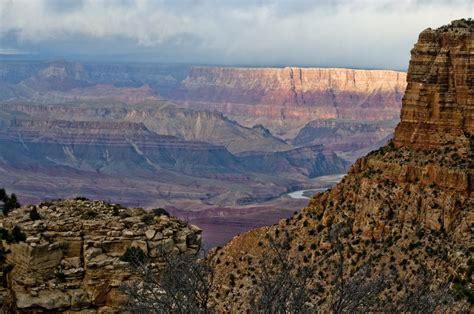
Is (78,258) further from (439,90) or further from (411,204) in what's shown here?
(439,90)

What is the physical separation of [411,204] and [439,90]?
18.1ft

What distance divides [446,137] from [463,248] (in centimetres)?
670

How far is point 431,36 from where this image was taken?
40438 millimetres

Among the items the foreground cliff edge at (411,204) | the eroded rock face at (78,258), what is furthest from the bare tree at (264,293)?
the foreground cliff edge at (411,204)

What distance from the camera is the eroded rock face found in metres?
22.2

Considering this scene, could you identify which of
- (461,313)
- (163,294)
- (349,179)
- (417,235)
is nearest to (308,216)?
(349,179)

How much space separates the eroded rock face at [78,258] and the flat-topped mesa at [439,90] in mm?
19083

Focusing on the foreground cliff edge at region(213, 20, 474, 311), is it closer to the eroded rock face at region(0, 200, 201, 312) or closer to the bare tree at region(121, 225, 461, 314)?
the eroded rock face at region(0, 200, 201, 312)

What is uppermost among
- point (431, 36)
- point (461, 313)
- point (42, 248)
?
point (431, 36)

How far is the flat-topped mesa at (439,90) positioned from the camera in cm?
3931

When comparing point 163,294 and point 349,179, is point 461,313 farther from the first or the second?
point 349,179

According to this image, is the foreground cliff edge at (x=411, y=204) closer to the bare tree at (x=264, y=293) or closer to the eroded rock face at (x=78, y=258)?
the eroded rock face at (x=78, y=258)

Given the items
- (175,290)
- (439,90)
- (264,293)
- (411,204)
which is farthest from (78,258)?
(439,90)

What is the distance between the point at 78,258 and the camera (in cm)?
2245
